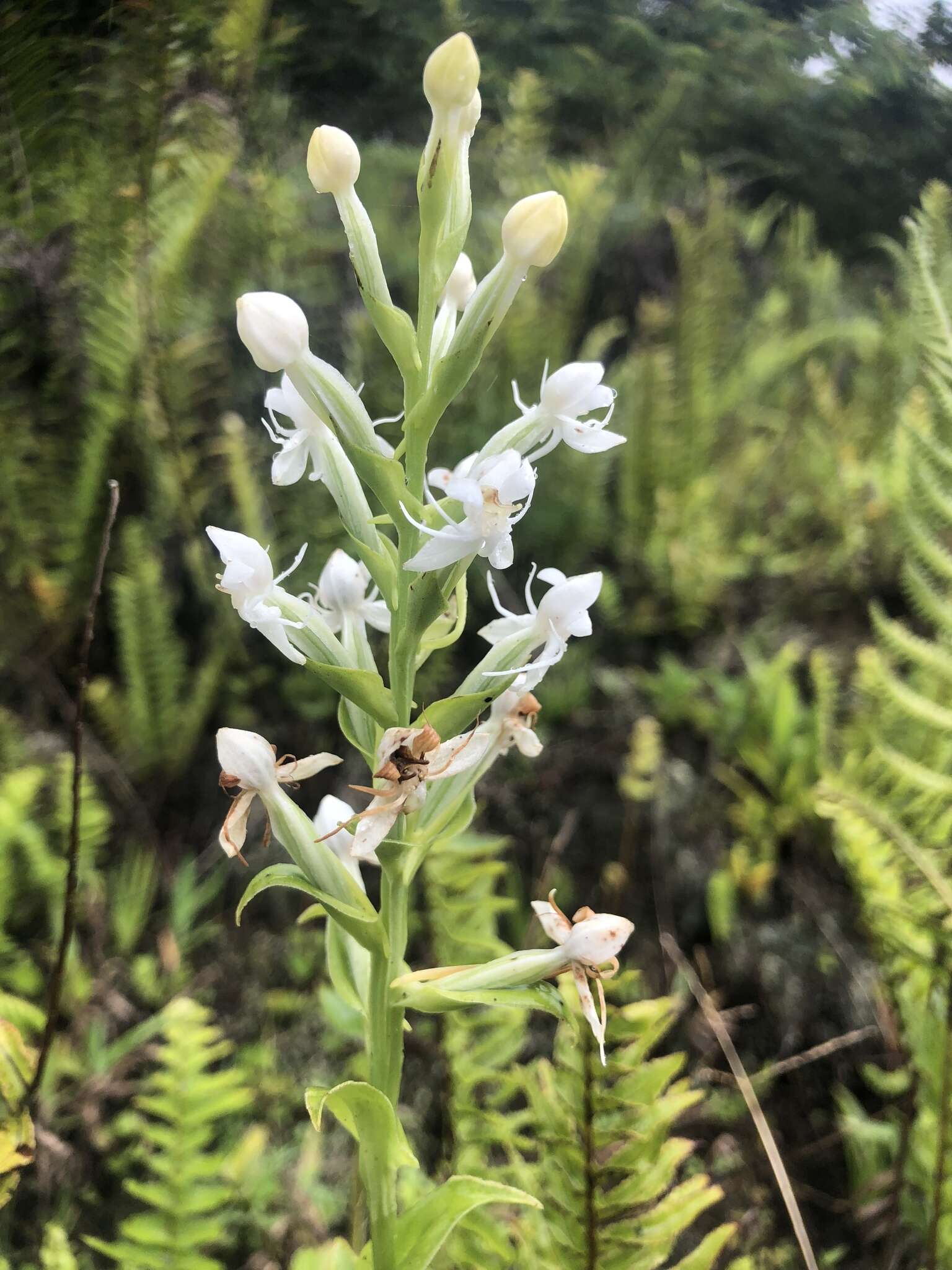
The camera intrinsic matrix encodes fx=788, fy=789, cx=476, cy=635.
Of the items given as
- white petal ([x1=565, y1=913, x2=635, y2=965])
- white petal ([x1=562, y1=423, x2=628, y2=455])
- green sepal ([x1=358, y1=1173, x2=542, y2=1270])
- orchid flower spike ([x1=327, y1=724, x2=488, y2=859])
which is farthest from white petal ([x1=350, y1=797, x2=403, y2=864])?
white petal ([x1=562, y1=423, x2=628, y2=455])

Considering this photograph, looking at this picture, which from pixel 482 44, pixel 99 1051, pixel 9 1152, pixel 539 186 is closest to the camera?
pixel 9 1152

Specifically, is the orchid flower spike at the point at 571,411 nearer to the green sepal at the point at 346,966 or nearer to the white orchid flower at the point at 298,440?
the white orchid flower at the point at 298,440

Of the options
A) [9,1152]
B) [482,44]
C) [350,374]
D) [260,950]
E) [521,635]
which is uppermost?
[482,44]

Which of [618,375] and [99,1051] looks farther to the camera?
[618,375]

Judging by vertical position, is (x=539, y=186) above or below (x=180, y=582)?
above

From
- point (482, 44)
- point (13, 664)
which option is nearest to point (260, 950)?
point (13, 664)

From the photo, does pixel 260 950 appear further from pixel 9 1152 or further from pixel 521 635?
pixel 521 635
